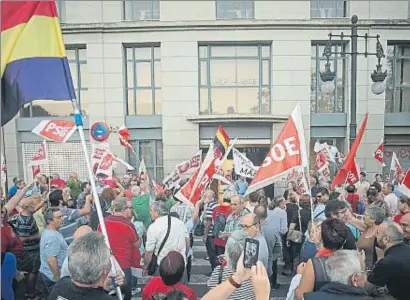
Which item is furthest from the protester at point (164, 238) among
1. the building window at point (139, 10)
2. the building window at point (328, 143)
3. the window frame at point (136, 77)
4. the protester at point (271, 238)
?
the building window at point (139, 10)

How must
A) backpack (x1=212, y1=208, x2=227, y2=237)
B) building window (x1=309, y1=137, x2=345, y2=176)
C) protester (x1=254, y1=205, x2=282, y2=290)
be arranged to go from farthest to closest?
building window (x1=309, y1=137, x2=345, y2=176) < backpack (x1=212, y1=208, x2=227, y2=237) < protester (x1=254, y1=205, x2=282, y2=290)

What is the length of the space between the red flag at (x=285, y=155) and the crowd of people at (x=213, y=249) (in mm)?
523

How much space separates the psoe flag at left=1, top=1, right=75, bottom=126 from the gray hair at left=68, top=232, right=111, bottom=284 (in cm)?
136


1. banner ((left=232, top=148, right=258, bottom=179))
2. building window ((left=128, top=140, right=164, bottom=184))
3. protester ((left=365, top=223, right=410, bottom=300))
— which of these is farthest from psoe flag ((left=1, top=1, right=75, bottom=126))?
building window ((left=128, top=140, right=164, bottom=184))

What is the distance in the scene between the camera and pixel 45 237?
461cm

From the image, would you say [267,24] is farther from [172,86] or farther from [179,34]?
[172,86]

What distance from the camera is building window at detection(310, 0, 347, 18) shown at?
18859 mm

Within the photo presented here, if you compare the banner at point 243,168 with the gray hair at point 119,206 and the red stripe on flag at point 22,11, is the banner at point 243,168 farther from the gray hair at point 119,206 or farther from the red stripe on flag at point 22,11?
the red stripe on flag at point 22,11

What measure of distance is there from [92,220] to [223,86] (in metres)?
13.2

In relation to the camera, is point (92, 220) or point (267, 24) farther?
point (267, 24)

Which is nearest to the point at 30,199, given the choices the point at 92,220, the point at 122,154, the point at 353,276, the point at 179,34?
the point at 92,220

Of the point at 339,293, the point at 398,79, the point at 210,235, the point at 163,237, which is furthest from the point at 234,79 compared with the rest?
the point at 339,293

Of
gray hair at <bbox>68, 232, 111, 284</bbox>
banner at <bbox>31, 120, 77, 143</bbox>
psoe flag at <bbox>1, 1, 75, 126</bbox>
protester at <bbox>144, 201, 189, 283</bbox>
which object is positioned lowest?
protester at <bbox>144, 201, 189, 283</bbox>

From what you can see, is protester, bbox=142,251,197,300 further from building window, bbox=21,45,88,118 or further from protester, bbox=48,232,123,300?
building window, bbox=21,45,88,118
